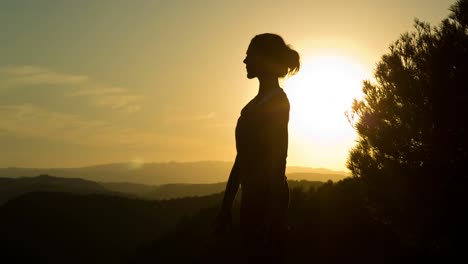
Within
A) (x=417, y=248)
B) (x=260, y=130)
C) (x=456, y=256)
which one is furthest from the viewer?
(x=417, y=248)

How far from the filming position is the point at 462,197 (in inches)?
521

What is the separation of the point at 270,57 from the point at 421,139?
37.7ft

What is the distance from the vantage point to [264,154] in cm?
391

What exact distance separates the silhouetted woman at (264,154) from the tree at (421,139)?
1089cm

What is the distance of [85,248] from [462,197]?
134 feet

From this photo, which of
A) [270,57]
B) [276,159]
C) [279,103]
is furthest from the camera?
[270,57]

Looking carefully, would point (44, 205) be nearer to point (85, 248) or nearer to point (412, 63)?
point (85, 248)

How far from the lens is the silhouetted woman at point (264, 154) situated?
3789mm

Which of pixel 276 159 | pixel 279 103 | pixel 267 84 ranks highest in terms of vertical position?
pixel 267 84

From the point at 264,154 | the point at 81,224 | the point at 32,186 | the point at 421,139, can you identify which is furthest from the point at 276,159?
the point at 32,186

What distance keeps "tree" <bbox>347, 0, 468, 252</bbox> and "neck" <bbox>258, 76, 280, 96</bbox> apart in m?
10.9

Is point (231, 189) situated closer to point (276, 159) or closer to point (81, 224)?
point (276, 159)

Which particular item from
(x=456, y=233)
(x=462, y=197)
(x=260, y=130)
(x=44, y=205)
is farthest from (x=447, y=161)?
(x=44, y=205)

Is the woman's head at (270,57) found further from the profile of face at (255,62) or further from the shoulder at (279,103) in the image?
the shoulder at (279,103)
